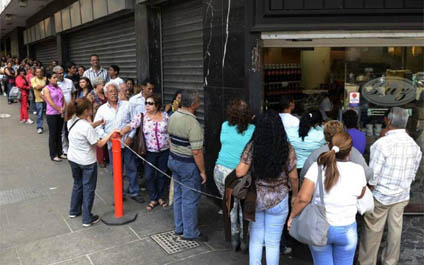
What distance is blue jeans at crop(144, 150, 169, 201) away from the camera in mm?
5492

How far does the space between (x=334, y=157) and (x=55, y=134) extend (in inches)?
263

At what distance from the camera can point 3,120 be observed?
13289mm

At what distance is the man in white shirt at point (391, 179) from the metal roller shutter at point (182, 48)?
3.36 meters

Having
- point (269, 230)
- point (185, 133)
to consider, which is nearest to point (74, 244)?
point (185, 133)

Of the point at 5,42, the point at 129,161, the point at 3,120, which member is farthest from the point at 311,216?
the point at 5,42

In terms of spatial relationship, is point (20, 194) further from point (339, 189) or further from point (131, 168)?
point (339, 189)

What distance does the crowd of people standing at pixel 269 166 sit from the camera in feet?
10.2

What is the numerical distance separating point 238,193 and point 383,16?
2.98 m

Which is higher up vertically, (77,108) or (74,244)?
(77,108)

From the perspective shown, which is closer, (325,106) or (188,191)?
(188,191)

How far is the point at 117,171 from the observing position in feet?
16.5

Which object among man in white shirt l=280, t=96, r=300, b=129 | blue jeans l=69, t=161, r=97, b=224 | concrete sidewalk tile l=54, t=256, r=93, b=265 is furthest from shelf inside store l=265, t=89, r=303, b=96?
concrete sidewalk tile l=54, t=256, r=93, b=265

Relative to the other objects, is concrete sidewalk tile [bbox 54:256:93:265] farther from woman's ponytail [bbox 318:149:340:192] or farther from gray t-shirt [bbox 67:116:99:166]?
woman's ponytail [bbox 318:149:340:192]

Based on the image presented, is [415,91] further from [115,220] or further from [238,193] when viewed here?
[115,220]
